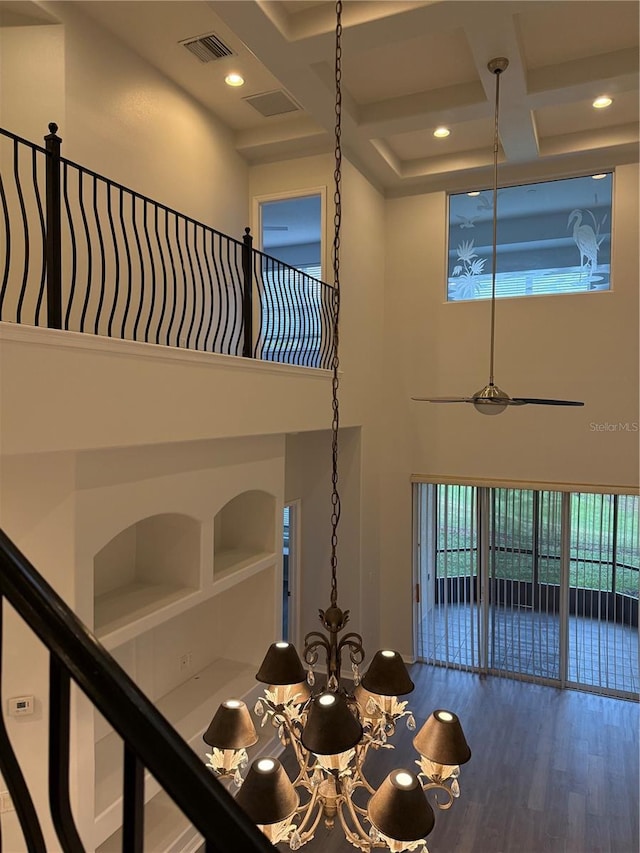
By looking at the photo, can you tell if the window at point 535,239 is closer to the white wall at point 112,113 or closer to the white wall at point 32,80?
the white wall at point 112,113

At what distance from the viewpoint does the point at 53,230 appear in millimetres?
2895

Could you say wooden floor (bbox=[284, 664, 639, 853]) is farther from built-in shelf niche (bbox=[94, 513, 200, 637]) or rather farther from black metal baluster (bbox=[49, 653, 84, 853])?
black metal baluster (bbox=[49, 653, 84, 853])

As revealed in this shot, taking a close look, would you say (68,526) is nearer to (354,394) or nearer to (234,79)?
(354,394)

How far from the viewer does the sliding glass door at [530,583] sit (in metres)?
6.49

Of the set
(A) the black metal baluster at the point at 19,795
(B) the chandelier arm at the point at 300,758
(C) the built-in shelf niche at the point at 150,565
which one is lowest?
(B) the chandelier arm at the point at 300,758

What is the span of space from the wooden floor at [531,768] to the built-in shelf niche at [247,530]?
7.68 ft

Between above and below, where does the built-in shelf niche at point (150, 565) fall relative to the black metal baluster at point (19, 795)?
below

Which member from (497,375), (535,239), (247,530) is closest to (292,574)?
(247,530)

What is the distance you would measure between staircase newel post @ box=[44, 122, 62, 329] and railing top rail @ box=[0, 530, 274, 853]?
2.42 meters

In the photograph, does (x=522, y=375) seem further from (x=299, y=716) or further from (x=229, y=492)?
(x=299, y=716)

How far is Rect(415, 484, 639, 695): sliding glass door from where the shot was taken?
6492 mm

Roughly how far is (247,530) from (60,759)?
5.15 metres

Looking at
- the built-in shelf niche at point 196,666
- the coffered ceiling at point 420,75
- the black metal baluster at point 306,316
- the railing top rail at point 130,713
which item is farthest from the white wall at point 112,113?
the railing top rail at point 130,713

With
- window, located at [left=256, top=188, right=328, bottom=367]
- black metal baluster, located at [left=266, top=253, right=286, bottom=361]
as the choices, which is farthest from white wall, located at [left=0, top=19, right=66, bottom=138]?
window, located at [left=256, top=188, right=328, bottom=367]
